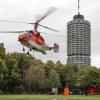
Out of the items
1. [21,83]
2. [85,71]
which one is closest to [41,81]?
[21,83]

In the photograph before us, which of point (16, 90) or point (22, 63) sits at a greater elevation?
point (22, 63)

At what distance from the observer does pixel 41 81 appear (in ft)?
467

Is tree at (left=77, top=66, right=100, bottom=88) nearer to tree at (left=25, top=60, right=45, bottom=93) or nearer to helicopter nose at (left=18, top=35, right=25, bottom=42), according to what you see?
tree at (left=25, top=60, right=45, bottom=93)

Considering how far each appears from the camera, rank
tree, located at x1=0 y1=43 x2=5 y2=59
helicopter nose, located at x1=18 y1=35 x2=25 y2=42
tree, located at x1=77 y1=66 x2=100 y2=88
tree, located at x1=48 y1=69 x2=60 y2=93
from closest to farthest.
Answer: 1. helicopter nose, located at x1=18 y1=35 x2=25 y2=42
2. tree, located at x1=0 y1=43 x2=5 y2=59
3. tree, located at x1=77 y1=66 x2=100 y2=88
4. tree, located at x1=48 y1=69 x2=60 y2=93

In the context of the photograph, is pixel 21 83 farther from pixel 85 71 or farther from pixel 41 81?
pixel 85 71

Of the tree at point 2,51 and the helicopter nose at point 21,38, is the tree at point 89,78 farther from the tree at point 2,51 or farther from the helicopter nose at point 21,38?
the helicopter nose at point 21,38

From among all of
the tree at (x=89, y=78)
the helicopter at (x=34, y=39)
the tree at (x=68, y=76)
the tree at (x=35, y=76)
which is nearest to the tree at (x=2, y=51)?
the tree at (x=35, y=76)

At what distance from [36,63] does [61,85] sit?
1950 cm

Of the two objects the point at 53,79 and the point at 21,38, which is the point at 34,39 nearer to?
the point at 21,38

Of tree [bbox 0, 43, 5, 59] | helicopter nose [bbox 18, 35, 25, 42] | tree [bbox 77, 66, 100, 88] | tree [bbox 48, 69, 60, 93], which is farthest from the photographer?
tree [bbox 48, 69, 60, 93]

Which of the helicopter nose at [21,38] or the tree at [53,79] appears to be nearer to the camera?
the helicopter nose at [21,38]

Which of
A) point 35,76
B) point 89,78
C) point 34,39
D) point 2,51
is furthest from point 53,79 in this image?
point 34,39

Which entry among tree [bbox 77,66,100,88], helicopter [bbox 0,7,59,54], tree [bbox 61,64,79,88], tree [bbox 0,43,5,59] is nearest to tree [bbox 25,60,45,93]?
tree [bbox 0,43,5,59]

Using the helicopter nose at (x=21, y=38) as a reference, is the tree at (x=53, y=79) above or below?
below
